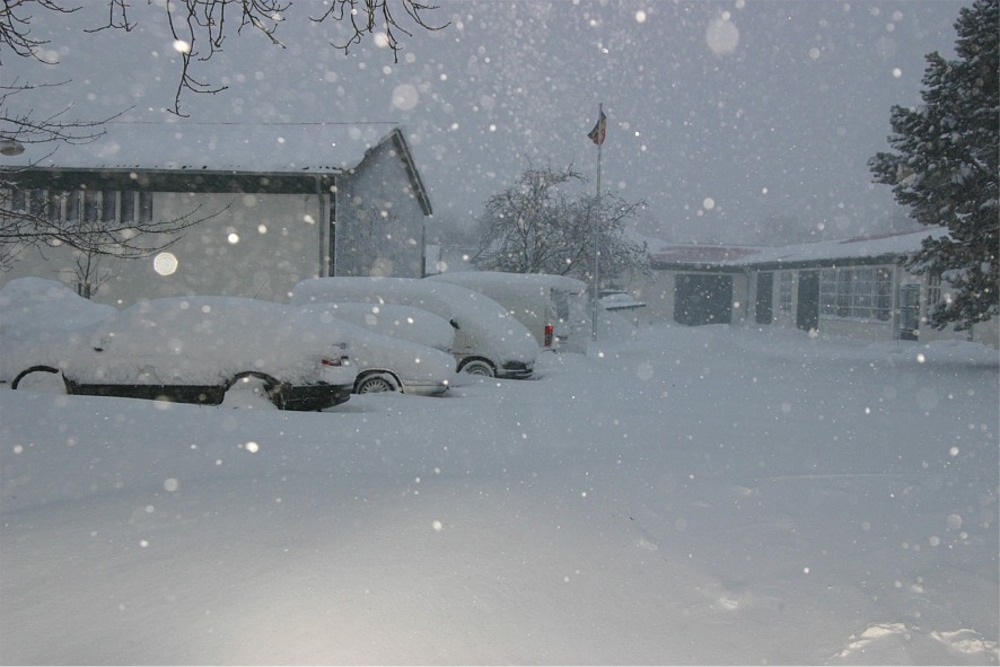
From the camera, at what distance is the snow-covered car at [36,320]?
868 centimetres

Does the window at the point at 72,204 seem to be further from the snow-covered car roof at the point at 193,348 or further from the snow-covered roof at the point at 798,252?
the snow-covered roof at the point at 798,252

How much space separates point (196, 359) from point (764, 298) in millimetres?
34985

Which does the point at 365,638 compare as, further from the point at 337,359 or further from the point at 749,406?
the point at 749,406

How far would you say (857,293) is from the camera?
27.9 metres

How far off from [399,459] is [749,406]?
241 inches

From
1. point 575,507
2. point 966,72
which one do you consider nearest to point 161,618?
point 575,507

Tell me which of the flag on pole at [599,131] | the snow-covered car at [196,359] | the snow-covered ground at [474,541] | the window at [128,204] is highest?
the flag on pole at [599,131]

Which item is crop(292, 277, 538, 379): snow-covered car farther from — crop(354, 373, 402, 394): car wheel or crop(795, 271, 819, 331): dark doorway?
crop(795, 271, 819, 331): dark doorway

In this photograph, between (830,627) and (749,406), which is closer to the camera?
(830,627)

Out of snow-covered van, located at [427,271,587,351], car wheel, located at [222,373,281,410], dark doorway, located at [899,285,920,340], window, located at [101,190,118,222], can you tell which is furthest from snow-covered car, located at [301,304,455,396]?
dark doorway, located at [899,285,920,340]

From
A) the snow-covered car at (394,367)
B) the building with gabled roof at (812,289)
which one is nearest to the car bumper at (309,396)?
the snow-covered car at (394,367)

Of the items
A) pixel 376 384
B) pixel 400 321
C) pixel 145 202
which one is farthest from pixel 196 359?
pixel 145 202

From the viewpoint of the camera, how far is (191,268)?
18.7 metres

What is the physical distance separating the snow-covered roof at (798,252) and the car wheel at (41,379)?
20.4 m
